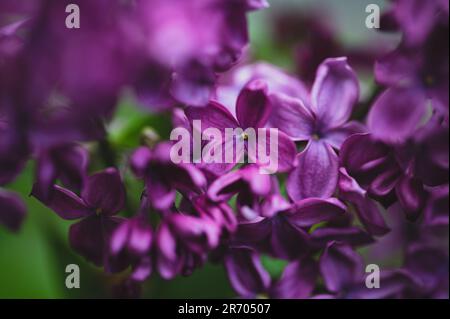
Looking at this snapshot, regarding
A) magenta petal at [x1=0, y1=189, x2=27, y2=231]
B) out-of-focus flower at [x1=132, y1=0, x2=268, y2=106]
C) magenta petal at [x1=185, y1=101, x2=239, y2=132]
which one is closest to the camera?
out-of-focus flower at [x1=132, y1=0, x2=268, y2=106]

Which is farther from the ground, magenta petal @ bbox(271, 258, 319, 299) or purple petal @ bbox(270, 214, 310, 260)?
purple petal @ bbox(270, 214, 310, 260)

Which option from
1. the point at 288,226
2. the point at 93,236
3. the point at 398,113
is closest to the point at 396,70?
the point at 398,113

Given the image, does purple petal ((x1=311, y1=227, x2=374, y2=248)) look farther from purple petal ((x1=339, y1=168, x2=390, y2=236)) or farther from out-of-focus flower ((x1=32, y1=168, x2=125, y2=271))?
out-of-focus flower ((x1=32, y1=168, x2=125, y2=271))

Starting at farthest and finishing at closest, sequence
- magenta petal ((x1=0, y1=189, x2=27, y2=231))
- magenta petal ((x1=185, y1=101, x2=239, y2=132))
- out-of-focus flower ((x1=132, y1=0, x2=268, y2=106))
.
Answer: magenta petal ((x1=0, y1=189, x2=27, y2=231))
magenta petal ((x1=185, y1=101, x2=239, y2=132))
out-of-focus flower ((x1=132, y1=0, x2=268, y2=106))

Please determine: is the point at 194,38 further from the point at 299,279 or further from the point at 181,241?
the point at 299,279

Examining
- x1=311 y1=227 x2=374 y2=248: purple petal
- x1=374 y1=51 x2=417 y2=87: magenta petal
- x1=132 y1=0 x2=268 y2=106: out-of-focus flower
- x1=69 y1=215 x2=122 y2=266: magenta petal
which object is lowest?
x1=311 y1=227 x2=374 y2=248: purple petal

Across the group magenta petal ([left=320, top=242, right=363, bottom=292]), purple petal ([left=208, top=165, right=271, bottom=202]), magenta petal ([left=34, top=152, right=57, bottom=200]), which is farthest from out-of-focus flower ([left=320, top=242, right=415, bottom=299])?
magenta petal ([left=34, top=152, right=57, bottom=200])

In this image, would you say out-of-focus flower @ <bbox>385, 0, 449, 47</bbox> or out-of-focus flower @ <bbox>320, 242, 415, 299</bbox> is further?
out-of-focus flower @ <bbox>320, 242, 415, 299</bbox>
